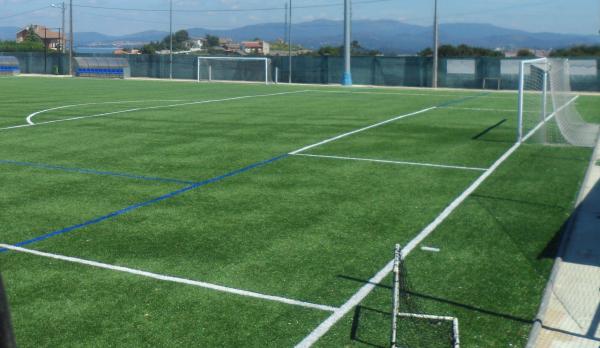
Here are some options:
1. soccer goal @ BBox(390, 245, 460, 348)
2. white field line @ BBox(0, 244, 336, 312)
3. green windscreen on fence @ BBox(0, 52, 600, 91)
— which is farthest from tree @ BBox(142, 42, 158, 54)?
soccer goal @ BBox(390, 245, 460, 348)

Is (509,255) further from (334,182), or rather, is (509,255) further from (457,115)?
(457,115)

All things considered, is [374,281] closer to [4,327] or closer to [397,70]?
[4,327]

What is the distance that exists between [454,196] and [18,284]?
675cm

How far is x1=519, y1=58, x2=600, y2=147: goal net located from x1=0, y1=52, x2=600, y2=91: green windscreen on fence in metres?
17.0

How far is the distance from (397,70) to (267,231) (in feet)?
128

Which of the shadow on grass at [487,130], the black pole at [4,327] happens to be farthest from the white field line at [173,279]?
the shadow on grass at [487,130]

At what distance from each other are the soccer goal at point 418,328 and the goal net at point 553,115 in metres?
11.8

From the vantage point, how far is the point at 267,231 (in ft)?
29.7

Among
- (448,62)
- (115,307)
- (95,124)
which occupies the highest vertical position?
(448,62)

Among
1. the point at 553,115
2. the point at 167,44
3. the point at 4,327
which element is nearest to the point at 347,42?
the point at 553,115

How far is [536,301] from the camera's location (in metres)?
6.74

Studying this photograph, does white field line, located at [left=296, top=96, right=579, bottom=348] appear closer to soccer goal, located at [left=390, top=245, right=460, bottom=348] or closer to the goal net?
soccer goal, located at [left=390, top=245, right=460, bottom=348]

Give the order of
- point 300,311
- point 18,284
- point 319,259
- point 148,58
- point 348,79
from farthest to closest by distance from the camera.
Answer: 1. point 148,58
2. point 348,79
3. point 319,259
4. point 18,284
5. point 300,311

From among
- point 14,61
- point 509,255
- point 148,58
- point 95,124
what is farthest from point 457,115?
point 14,61
